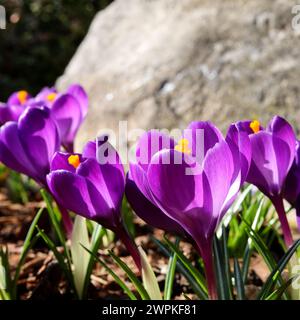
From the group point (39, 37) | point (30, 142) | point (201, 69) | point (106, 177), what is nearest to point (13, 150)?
point (30, 142)

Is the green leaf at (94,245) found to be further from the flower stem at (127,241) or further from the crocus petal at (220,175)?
the crocus petal at (220,175)

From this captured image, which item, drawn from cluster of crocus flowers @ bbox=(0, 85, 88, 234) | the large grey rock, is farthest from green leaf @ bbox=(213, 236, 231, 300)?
the large grey rock

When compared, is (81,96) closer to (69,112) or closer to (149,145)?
(69,112)

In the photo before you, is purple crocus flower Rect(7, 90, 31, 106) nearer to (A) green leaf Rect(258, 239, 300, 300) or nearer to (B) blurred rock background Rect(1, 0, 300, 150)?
(B) blurred rock background Rect(1, 0, 300, 150)

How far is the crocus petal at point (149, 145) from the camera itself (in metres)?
0.91

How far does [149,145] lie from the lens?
94cm

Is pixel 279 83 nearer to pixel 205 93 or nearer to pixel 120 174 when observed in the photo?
pixel 205 93

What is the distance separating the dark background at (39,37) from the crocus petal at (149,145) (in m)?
5.65

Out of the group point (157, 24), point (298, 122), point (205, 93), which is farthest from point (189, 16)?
point (298, 122)

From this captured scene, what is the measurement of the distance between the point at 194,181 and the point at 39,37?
21.3ft

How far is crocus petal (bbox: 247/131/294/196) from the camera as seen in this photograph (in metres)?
1.00

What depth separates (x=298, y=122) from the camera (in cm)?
202

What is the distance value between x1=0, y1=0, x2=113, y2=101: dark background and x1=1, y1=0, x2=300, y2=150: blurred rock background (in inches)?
156
